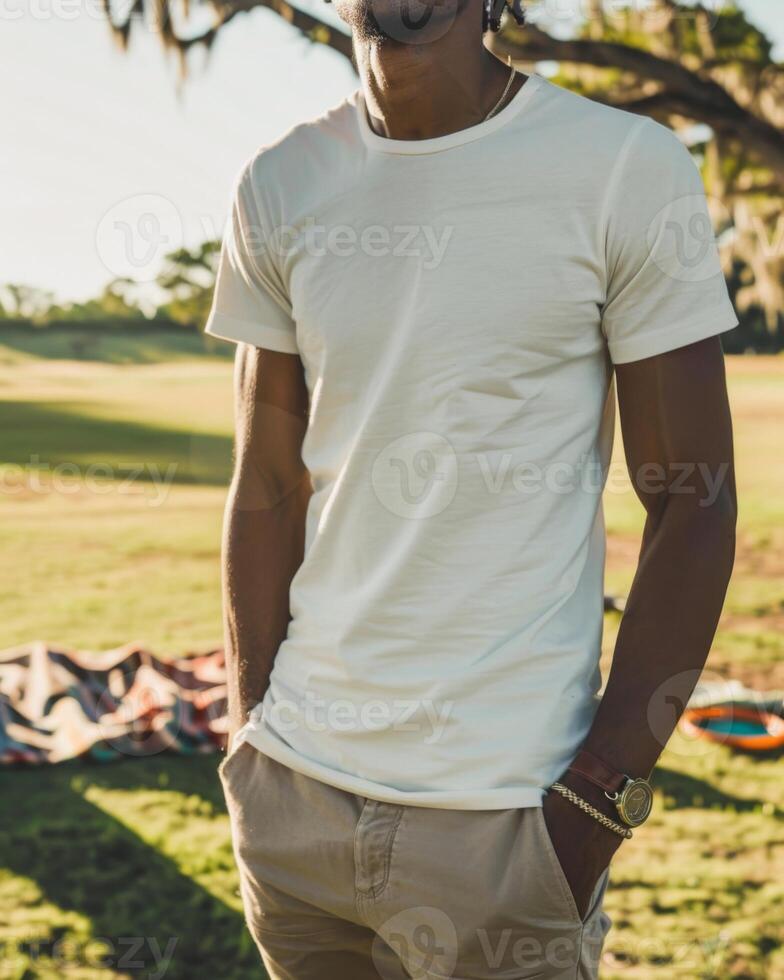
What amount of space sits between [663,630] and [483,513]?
271mm

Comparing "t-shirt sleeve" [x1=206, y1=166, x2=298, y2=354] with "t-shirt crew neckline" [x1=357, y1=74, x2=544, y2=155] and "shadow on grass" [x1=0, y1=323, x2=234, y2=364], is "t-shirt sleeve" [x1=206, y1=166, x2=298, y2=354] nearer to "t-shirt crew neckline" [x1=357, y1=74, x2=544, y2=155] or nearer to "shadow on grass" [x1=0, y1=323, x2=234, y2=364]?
"t-shirt crew neckline" [x1=357, y1=74, x2=544, y2=155]

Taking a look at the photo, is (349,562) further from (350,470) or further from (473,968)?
(473,968)

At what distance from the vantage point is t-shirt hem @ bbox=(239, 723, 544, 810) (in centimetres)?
135

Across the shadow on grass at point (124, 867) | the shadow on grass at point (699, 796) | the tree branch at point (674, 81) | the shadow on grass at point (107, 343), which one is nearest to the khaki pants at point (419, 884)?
the shadow on grass at point (124, 867)

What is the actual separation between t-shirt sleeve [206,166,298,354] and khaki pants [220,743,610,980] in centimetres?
64

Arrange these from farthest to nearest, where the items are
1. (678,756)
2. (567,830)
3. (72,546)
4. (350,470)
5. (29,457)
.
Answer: (29,457)
(72,546)
(678,756)
(350,470)
(567,830)

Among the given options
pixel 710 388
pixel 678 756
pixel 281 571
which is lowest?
pixel 678 756

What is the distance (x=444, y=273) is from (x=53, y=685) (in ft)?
14.5

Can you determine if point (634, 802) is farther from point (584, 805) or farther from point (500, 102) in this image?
point (500, 102)

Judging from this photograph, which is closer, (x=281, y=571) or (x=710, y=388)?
(x=710, y=388)

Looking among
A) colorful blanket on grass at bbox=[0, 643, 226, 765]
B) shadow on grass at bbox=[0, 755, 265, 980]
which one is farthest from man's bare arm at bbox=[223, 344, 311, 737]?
colorful blanket on grass at bbox=[0, 643, 226, 765]

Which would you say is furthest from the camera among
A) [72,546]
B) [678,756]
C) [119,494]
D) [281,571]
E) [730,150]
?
[119,494]

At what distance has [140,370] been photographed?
27.2 meters

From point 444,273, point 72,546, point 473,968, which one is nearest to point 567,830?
point 473,968
